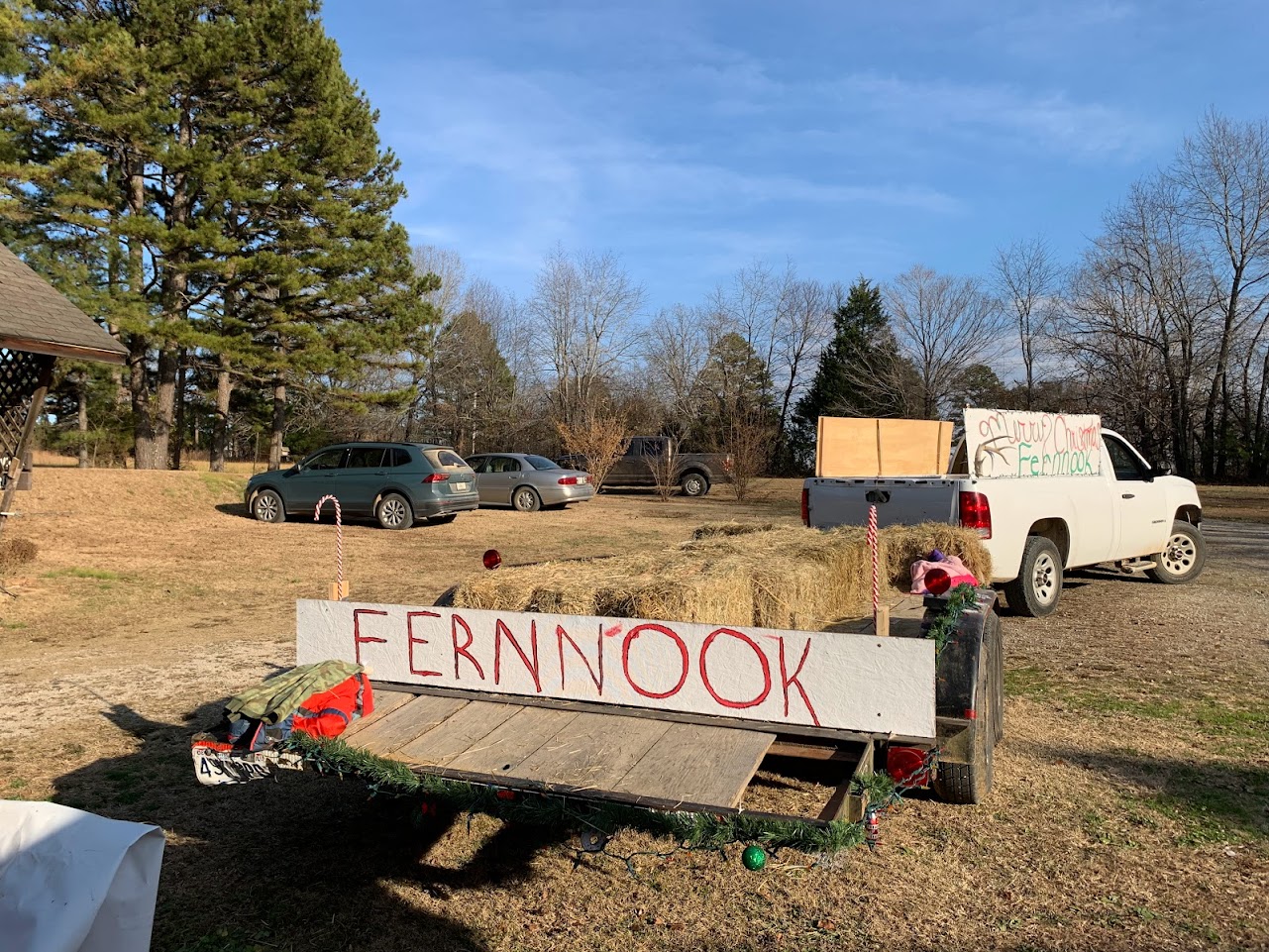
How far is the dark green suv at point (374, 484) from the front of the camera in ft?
55.1

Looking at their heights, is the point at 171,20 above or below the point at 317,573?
above

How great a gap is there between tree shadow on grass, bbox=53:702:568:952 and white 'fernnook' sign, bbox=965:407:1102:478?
17.6ft

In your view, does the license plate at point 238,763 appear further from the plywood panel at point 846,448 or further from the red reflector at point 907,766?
the plywood panel at point 846,448

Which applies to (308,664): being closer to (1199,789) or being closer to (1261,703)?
(1199,789)

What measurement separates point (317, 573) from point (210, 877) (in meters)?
9.32

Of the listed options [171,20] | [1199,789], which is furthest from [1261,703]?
[171,20]

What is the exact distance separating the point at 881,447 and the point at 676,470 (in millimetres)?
16786

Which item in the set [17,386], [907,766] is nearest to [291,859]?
[907,766]

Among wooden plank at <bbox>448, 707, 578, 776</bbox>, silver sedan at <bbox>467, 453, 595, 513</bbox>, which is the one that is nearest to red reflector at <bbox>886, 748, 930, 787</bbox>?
wooden plank at <bbox>448, 707, 578, 776</bbox>

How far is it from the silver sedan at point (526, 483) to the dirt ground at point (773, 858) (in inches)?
527

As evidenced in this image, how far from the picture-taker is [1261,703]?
5.76 metres

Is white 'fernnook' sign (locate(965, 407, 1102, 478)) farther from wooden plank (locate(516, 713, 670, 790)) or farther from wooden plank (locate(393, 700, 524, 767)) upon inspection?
wooden plank (locate(393, 700, 524, 767))

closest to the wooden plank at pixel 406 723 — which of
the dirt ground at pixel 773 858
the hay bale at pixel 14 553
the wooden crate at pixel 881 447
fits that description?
the dirt ground at pixel 773 858

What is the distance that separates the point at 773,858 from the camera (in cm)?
340
